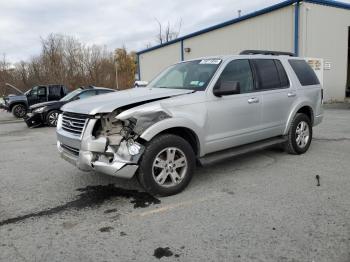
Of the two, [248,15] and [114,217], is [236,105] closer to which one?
[114,217]

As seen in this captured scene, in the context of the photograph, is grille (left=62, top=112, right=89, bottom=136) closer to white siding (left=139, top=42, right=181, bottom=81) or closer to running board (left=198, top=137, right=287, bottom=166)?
running board (left=198, top=137, right=287, bottom=166)

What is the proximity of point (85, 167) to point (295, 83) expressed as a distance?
409 centimetres

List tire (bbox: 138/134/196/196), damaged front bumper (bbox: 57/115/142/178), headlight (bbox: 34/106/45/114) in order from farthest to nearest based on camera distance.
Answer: headlight (bbox: 34/106/45/114) < tire (bbox: 138/134/196/196) < damaged front bumper (bbox: 57/115/142/178)

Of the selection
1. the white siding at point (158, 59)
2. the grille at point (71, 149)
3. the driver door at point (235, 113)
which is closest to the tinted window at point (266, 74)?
the driver door at point (235, 113)

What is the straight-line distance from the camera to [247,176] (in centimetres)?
514

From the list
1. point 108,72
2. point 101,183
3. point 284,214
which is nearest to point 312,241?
point 284,214

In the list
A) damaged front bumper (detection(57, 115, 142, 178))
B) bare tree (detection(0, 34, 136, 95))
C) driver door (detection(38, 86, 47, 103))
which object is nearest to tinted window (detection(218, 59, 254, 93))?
damaged front bumper (detection(57, 115, 142, 178))

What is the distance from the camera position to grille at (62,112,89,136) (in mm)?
4230

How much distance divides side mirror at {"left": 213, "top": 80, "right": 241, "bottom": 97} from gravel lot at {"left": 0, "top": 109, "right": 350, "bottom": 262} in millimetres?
1293

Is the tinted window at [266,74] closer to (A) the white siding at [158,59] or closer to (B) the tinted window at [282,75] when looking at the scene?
(B) the tinted window at [282,75]

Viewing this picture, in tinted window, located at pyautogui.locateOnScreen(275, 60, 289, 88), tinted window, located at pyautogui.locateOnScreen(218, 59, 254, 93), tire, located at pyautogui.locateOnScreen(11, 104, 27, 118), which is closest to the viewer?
tinted window, located at pyautogui.locateOnScreen(218, 59, 254, 93)

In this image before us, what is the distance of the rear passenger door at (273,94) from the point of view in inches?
217

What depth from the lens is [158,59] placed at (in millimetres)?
28062

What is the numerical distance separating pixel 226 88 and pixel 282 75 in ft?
6.15
